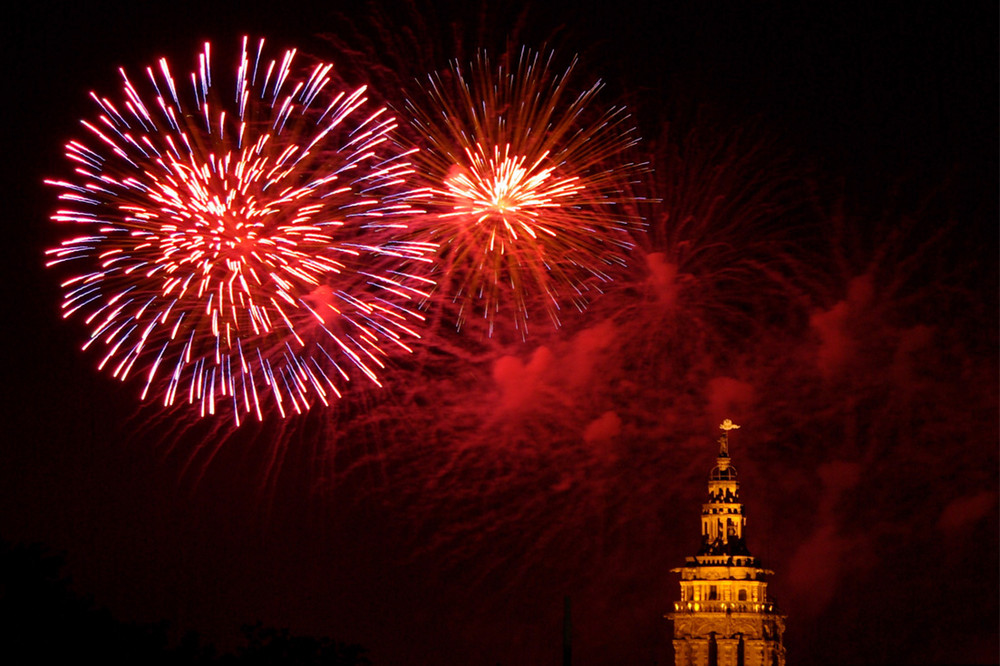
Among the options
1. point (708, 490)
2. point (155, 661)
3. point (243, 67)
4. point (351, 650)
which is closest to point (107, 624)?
point (155, 661)

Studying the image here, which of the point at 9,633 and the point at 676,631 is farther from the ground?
the point at 676,631

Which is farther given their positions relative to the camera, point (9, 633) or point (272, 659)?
point (272, 659)

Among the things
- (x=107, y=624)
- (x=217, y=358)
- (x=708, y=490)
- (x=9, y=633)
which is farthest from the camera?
(x=708, y=490)

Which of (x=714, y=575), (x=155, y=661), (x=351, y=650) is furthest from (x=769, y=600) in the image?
(x=155, y=661)

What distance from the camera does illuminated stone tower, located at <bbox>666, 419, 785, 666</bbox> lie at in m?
139

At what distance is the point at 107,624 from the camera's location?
2037 inches

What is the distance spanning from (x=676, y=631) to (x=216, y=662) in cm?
9116

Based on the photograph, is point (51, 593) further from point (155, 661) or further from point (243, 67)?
point (243, 67)

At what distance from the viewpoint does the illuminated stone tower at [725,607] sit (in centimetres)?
13862

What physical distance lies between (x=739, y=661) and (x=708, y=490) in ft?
50.9

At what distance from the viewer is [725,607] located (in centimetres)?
13875

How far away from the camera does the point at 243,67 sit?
54.3 m

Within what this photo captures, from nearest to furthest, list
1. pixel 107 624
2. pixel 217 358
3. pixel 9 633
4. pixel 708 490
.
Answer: pixel 9 633, pixel 107 624, pixel 217 358, pixel 708 490

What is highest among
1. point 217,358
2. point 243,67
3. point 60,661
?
point 243,67
